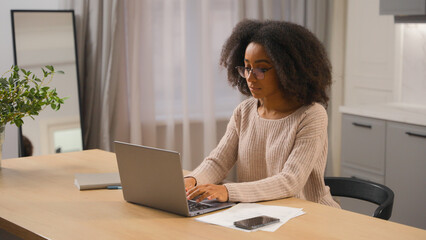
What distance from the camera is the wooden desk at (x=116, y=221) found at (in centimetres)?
188

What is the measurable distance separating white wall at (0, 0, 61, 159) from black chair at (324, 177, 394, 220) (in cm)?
233

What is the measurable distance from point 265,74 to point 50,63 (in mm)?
2032

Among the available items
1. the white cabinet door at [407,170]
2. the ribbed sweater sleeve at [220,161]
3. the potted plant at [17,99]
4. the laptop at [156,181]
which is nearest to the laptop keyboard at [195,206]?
the laptop at [156,181]

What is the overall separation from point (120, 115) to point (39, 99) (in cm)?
164

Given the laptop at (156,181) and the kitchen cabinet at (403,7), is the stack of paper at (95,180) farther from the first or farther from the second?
the kitchen cabinet at (403,7)

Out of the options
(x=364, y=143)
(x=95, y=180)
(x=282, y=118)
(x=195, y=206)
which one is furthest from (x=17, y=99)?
(x=364, y=143)

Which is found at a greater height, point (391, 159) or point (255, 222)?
point (255, 222)

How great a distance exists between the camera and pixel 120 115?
4.38 m

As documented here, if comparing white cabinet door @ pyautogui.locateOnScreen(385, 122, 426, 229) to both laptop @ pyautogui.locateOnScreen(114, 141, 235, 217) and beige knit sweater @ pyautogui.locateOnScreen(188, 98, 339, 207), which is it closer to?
beige knit sweater @ pyautogui.locateOnScreen(188, 98, 339, 207)

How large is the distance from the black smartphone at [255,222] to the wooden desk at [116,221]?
4 cm

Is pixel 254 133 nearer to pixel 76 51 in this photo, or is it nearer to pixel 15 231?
pixel 15 231

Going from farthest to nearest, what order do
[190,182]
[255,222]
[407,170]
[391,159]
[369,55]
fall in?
[369,55], [391,159], [407,170], [190,182], [255,222]

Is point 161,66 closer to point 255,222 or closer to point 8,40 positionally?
point 8,40

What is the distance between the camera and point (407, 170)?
3.94 metres
